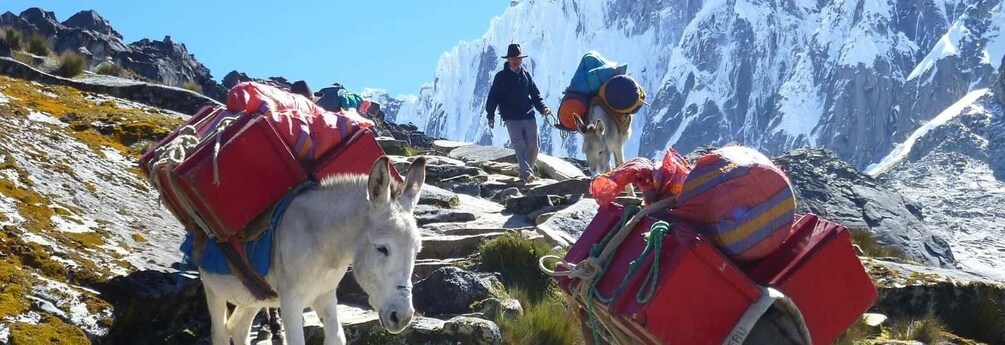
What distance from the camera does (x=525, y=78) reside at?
13734 millimetres

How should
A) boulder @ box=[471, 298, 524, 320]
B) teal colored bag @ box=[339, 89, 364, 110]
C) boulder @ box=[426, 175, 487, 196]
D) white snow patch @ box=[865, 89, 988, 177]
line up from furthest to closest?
white snow patch @ box=[865, 89, 988, 177], boulder @ box=[426, 175, 487, 196], teal colored bag @ box=[339, 89, 364, 110], boulder @ box=[471, 298, 524, 320]

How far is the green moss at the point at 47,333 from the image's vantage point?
5.10 meters

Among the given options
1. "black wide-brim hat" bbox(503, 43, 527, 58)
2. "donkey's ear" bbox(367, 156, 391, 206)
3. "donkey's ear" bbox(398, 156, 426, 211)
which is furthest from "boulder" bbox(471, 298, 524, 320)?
"black wide-brim hat" bbox(503, 43, 527, 58)

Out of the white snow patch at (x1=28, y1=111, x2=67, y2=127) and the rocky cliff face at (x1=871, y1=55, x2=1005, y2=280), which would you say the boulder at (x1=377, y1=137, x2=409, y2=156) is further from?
the rocky cliff face at (x1=871, y1=55, x2=1005, y2=280)

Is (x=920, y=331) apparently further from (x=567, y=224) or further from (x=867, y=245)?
(x=867, y=245)

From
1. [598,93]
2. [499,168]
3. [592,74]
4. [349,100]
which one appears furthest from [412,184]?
[499,168]

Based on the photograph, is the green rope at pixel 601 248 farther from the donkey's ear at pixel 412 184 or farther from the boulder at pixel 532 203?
the boulder at pixel 532 203

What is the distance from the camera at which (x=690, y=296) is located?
4355 millimetres

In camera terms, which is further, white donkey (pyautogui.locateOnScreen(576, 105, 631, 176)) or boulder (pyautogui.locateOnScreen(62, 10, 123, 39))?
boulder (pyautogui.locateOnScreen(62, 10, 123, 39))

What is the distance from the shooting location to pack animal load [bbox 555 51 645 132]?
45.3 feet

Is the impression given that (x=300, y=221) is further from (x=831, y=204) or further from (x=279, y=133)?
(x=831, y=204)

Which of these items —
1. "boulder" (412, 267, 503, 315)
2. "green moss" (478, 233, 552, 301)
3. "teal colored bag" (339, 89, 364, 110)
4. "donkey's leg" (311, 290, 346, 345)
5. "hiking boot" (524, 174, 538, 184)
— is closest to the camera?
"donkey's leg" (311, 290, 346, 345)

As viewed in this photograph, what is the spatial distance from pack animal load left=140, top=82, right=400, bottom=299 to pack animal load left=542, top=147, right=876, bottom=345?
169 centimetres

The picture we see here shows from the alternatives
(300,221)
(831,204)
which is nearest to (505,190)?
(300,221)
